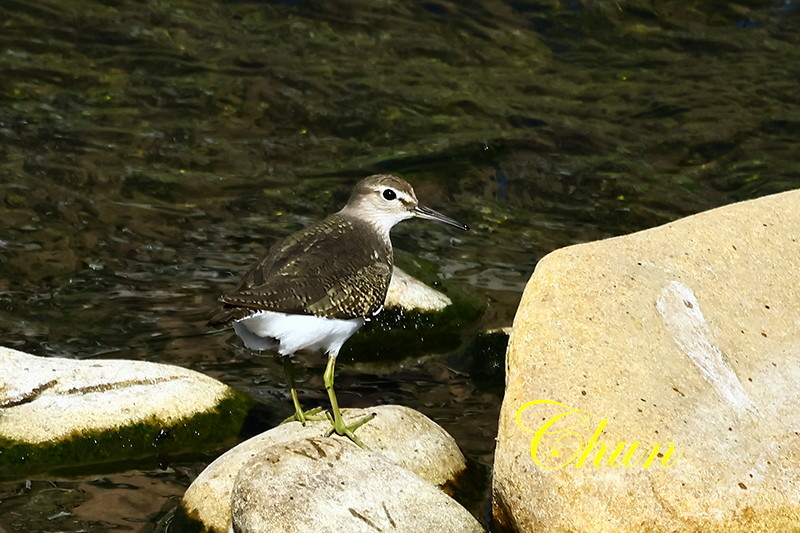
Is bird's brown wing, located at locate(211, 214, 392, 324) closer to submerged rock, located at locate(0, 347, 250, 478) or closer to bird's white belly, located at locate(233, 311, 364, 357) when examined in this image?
bird's white belly, located at locate(233, 311, 364, 357)

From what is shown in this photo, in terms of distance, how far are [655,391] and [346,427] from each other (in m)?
1.68

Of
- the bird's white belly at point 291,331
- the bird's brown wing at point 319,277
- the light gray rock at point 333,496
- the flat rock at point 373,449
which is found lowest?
the flat rock at point 373,449

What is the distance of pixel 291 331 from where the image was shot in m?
6.70

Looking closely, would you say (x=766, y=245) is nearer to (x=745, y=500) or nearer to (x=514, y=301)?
(x=745, y=500)

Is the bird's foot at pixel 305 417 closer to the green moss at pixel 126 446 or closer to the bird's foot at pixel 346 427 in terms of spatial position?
the bird's foot at pixel 346 427

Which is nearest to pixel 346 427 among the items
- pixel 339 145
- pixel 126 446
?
pixel 126 446

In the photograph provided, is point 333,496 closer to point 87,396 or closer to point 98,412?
point 98,412

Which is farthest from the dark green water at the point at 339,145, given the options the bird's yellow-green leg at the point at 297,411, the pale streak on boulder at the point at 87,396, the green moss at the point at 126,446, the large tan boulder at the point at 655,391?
the large tan boulder at the point at 655,391

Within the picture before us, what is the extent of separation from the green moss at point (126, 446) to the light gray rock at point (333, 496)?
1.31 meters

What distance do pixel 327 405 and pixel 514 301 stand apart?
2252mm

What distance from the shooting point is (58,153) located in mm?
11703

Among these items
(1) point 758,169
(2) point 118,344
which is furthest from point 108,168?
(1) point 758,169

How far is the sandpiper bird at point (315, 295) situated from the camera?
6.56 meters

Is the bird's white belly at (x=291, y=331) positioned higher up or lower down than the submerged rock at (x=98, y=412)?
higher up
